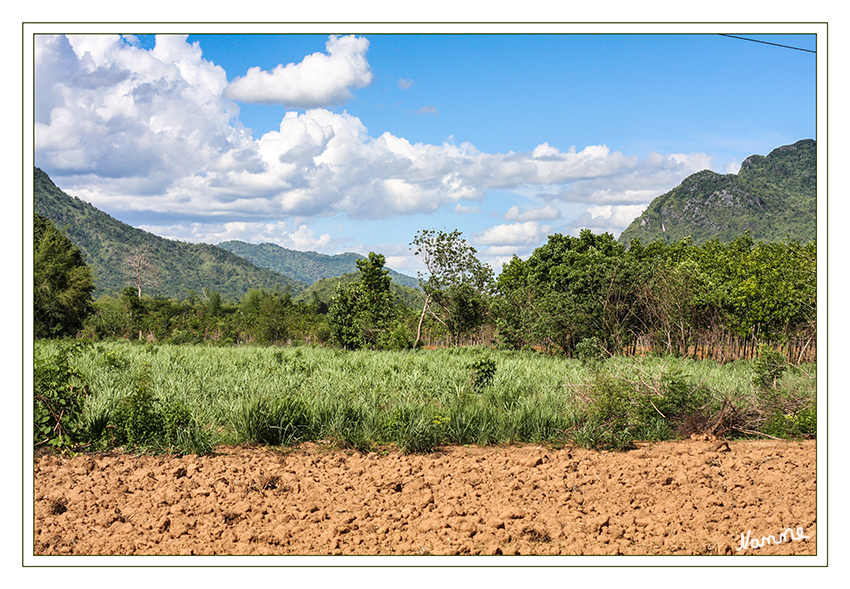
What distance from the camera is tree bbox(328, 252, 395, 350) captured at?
887 inches

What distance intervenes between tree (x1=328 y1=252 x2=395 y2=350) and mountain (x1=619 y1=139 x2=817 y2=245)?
19679 mm

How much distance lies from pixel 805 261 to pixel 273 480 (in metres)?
11.4

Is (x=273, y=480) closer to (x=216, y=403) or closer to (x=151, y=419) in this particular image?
(x=151, y=419)

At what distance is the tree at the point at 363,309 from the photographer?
73.9 feet

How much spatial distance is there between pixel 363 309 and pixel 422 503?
19594mm

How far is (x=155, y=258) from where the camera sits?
228 feet

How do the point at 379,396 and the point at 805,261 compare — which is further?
the point at 805,261

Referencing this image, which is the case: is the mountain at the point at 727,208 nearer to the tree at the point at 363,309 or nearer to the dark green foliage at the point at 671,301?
the dark green foliage at the point at 671,301

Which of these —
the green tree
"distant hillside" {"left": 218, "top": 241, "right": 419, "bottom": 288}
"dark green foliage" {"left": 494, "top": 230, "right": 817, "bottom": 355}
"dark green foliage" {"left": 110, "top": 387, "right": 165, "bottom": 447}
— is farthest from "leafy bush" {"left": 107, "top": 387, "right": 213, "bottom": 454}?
"distant hillside" {"left": 218, "top": 241, "right": 419, "bottom": 288}

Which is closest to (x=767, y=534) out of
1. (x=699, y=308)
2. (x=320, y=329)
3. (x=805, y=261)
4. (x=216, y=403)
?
(x=216, y=403)

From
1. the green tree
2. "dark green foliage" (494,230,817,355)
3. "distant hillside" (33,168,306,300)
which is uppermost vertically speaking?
"distant hillside" (33,168,306,300)

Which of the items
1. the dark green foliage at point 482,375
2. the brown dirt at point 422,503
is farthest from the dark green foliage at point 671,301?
the brown dirt at point 422,503
